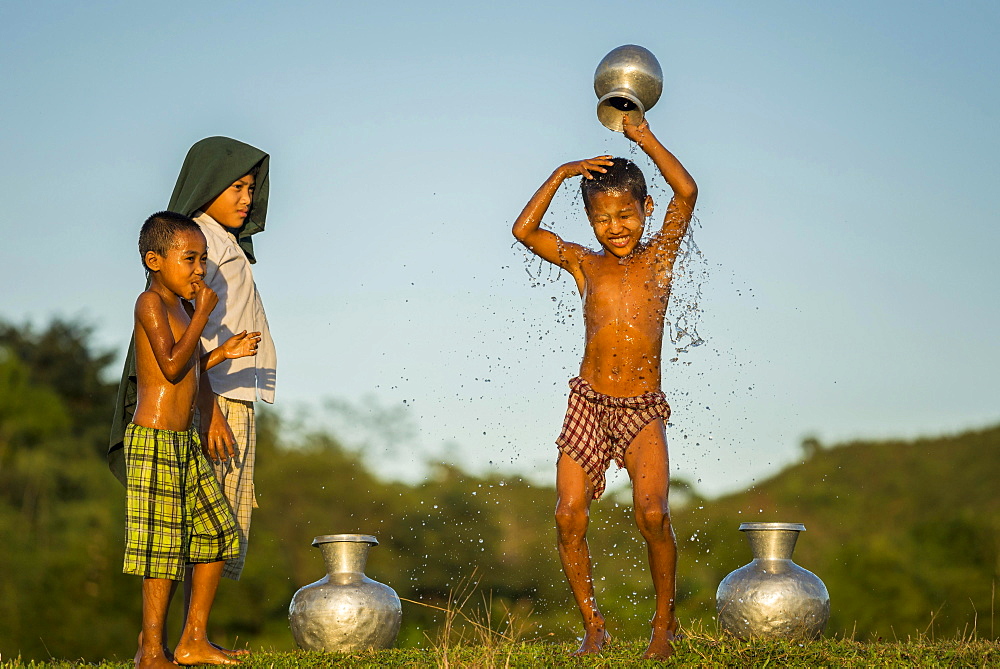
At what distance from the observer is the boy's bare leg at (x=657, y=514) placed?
17.6 ft

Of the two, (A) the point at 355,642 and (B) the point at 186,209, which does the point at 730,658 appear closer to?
(A) the point at 355,642

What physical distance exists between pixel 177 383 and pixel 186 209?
4.04 feet

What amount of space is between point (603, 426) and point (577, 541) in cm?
61

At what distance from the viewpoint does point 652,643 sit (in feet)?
17.1

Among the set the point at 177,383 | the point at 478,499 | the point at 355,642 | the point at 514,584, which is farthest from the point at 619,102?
the point at 478,499

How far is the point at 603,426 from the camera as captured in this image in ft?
18.8

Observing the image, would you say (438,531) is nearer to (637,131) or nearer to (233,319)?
(233,319)

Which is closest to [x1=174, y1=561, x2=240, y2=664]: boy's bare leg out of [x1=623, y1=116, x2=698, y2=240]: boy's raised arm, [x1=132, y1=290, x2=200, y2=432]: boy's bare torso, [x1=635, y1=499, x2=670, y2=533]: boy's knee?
[x1=132, y1=290, x2=200, y2=432]: boy's bare torso

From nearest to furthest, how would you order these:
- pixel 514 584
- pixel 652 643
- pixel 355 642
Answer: pixel 652 643
pixel 355 642
pixel 514 584

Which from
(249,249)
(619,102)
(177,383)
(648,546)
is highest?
(619,102)

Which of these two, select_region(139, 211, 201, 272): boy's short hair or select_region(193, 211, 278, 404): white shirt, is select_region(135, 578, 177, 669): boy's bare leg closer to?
select_region(193, 211, 278, 404): white shirt

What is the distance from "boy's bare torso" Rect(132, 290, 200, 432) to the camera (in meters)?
5.15

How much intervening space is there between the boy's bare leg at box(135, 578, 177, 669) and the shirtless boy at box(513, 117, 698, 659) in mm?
1958

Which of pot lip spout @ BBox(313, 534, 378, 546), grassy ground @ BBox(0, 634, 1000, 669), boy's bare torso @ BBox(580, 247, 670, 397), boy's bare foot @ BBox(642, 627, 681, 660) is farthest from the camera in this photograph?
→ pot lip spout @ BBox(313, 534, 378, 546)
